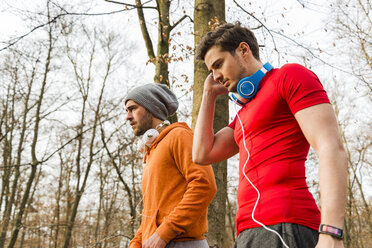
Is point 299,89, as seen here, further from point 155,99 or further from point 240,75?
point 155,99

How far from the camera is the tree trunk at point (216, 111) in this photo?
4340mm

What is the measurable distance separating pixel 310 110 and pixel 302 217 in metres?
0.48

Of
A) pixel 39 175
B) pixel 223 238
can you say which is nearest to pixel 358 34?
pixel 223 238

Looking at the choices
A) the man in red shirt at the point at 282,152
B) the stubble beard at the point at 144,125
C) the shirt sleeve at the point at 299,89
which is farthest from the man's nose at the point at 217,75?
the stubble beard at the point at 144,125

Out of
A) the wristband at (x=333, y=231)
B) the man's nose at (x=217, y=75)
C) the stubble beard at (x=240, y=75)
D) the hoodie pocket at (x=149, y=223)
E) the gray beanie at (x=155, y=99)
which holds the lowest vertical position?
the wristband at (x=333, y=231)

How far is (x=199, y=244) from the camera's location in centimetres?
267

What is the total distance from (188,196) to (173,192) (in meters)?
0.19

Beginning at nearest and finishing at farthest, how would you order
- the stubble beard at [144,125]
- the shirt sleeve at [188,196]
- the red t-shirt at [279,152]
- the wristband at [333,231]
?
the wristband at [333,231] < the red t-shirt at [279,152] < the shirt sleeve at [188,196] < the stubble beard at [144,125]

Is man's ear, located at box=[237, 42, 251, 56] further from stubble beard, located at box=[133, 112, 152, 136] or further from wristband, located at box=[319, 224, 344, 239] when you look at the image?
stubble beard, located at box=[133, 112, 152, 136]

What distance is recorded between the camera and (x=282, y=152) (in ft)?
5.34

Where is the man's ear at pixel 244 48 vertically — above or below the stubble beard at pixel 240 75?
above

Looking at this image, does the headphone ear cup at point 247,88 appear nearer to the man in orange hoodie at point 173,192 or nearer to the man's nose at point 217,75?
the man's nose at point 217,75

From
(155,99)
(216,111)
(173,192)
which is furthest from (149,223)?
(216,111)

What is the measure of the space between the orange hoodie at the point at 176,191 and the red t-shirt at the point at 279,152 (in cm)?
89
